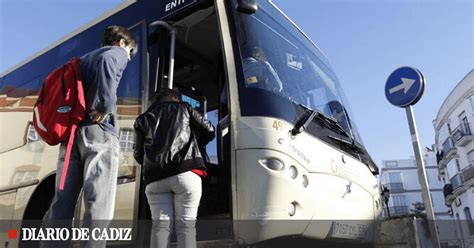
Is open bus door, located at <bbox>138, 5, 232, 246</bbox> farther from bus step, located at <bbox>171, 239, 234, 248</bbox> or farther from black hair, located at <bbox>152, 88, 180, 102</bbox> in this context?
black hair, located at <bbox>152, 88, 180, 102</bbox>

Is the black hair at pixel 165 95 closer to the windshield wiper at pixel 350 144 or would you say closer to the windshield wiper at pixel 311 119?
the windshield wiper at pixel 311 119

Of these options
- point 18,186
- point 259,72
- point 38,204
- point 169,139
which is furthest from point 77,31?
point 169,139

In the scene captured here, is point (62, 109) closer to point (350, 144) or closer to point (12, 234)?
point (350, 144)

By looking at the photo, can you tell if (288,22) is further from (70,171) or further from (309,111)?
(70,171)

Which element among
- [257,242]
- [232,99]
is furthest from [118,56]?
[257,242]

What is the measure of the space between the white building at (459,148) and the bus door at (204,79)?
37.0 meters

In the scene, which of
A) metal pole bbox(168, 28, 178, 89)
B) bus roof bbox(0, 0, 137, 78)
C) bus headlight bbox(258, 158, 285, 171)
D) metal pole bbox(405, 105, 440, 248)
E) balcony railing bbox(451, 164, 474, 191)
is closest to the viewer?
bus headlight bbox(258, 158, 285, 171)

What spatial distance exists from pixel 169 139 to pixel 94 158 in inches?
25.7

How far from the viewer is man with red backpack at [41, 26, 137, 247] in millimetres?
2619

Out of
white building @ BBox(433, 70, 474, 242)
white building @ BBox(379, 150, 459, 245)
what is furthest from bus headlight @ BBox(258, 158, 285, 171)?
white building @ BBox(379, 150, 459, 245)

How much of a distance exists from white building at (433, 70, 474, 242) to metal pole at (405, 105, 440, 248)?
36292 millimetres

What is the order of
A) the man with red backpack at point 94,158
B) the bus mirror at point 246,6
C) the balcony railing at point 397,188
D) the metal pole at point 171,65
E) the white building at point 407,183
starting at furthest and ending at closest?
the balcony railing at point 397,188 < the white building at point 407,183 < the metal pole at point 171,65 < the bus mirror at point 246,6 < the man with red backpack at point 94,158

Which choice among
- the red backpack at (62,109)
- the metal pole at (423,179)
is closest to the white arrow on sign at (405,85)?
the metal pole at (423,179)

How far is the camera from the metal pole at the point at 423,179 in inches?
172
